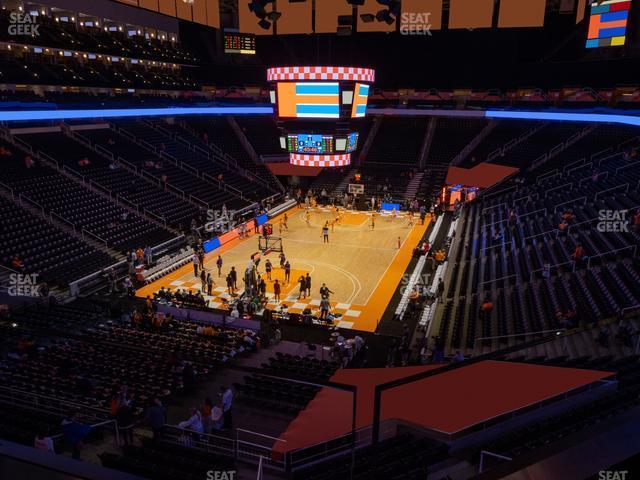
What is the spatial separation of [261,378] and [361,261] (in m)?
13.5

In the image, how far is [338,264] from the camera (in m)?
24.6

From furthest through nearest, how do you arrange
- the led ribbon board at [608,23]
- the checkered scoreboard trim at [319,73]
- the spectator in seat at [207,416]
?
the led ribbon board at [608,23]
the checkered scoreboard trim at [319,73]
the spectator in seat at [207,416]

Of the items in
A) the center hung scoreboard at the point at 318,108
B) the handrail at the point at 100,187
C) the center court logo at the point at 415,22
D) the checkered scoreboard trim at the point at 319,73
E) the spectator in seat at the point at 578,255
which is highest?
the center court logo at the point at 415,22

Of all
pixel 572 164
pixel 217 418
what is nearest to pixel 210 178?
pixel 572 164

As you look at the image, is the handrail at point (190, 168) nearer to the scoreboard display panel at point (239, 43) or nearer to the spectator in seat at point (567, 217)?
the scoreboard display panel at point (239, 43)

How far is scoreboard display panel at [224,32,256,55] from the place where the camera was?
1702 inches

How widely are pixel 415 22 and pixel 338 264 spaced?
26610mm

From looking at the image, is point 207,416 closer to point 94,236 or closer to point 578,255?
point 578,255

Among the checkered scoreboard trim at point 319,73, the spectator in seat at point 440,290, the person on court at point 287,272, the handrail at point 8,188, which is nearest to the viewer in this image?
the checkered scoreboard trim at point 319,73

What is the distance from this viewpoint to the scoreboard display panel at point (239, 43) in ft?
142

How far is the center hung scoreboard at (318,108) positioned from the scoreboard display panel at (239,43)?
26.9 meters

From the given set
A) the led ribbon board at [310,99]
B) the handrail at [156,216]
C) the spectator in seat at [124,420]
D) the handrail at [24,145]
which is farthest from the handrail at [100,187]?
the spectator in seat at [124,420]

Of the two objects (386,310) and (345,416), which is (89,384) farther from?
(386,310)

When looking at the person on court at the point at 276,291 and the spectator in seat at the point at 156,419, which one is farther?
the person on court at the point at 276,291
